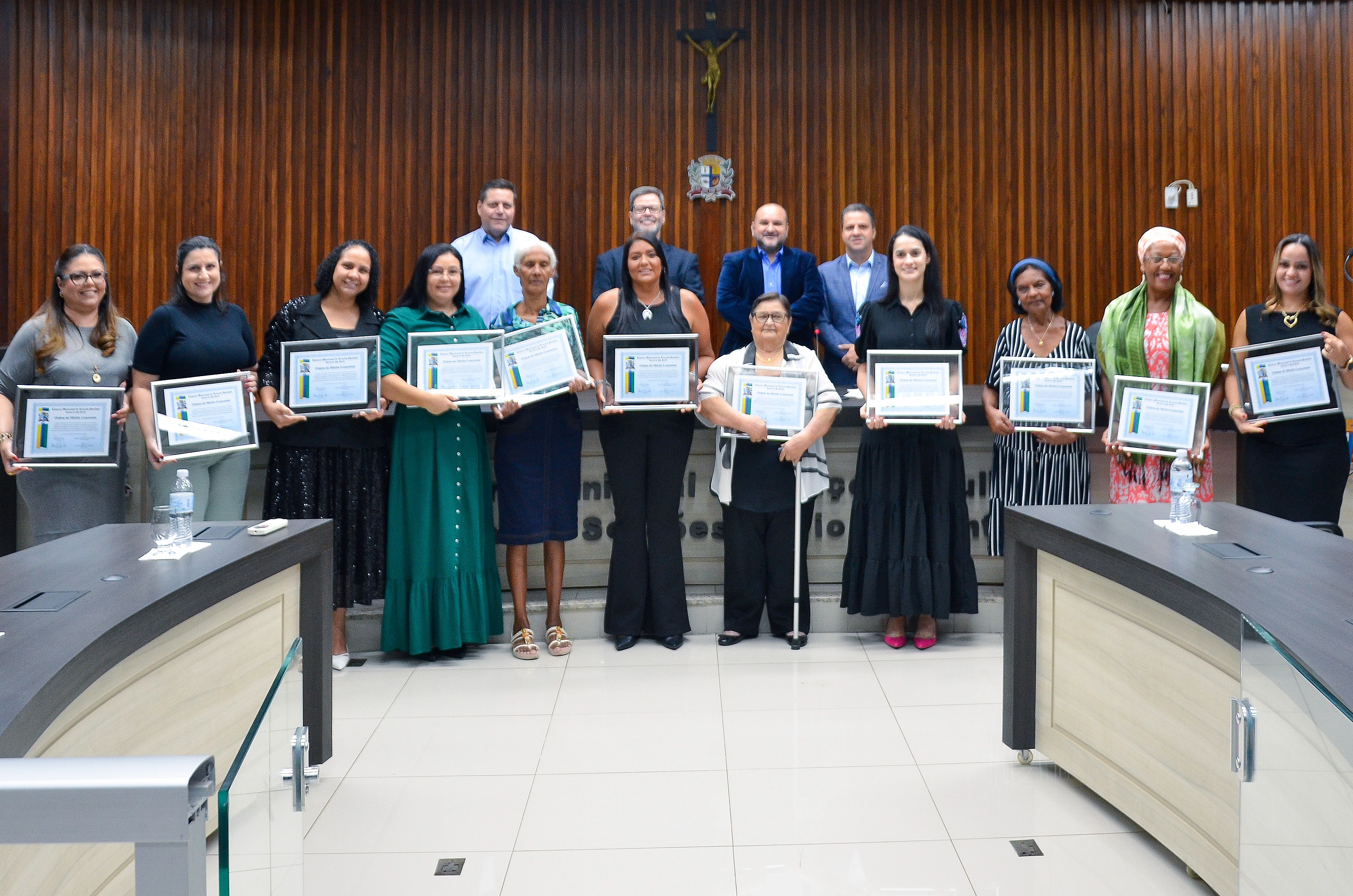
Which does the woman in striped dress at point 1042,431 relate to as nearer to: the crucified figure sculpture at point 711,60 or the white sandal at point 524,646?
the white sandal at point 524,646

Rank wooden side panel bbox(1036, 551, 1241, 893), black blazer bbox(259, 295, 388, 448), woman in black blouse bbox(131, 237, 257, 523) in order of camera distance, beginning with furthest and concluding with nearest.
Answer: black blazer bbox(259, 295, 388, 448)
woman in black blouse bbox(131, 237, 257, 523)
wooden side panel bbox(1036, 551, 1241, 893)

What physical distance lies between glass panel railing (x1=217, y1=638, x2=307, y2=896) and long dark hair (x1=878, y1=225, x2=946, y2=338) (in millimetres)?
3376

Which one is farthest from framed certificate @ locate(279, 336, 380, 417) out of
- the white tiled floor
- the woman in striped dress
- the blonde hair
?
the blonde hair

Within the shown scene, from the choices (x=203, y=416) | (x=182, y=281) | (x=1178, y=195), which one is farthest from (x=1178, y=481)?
(x=1178, y=195)

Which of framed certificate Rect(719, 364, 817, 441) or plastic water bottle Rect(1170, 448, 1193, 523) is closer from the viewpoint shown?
plastic water bottle Rect(1170, 448, 1193, 523)

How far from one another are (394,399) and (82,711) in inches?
89.7

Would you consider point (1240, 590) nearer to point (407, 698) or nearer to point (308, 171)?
point (407, 698)

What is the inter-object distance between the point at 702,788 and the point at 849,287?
2.97 m

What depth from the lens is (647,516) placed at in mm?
4289

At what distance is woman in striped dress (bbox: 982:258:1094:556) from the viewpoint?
4156mm

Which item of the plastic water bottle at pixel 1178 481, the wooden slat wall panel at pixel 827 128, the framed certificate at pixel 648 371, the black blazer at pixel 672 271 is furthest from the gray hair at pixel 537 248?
the wooden slat wall panel at pixel 827 128

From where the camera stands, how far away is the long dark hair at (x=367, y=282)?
156 inches

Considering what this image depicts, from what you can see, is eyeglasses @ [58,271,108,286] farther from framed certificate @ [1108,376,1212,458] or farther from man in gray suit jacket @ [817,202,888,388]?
framed certificate @ [1108,376,1212,458]

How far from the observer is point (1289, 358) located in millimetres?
3822
